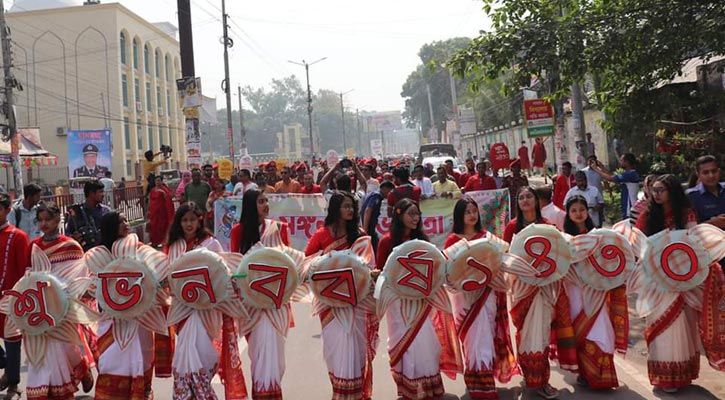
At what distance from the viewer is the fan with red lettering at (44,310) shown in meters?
4.86

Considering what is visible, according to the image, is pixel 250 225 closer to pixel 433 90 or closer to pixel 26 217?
pixel 26 217

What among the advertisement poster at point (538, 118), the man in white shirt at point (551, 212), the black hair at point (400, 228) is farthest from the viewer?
the advertisement poster at point (538, 118)

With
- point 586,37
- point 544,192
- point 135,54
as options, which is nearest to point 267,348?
point 544,192

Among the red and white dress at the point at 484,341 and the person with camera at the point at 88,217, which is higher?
the person with camera at the point at 88,217

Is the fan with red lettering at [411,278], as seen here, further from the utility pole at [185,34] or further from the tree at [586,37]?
the utility pole at [185,34]

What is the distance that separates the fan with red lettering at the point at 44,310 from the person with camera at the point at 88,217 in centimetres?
231

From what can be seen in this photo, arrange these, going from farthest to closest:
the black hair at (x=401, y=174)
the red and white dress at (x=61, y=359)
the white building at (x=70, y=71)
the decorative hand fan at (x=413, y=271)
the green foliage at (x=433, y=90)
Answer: the green foliage at (x=433, y=90)
the white building at (x=70, y=71)
the black hair at (x=401, y=174)
the red and white dress at (x=61, y=359)
the decorative hand fan at (x=413, y=271)

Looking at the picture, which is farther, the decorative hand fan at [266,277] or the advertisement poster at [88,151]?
the advertisement poster at [88,151]

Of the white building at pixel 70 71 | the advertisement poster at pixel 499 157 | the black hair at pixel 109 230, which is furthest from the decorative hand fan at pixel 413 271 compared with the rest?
the white building at pixel 70 71

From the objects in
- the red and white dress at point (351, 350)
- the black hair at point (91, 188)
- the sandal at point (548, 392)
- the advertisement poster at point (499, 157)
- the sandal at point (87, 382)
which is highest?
the advertisement poster at point (499, 157)

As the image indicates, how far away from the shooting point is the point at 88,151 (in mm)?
32719

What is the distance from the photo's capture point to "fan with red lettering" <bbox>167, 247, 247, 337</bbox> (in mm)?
4691

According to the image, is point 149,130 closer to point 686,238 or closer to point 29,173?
point 29,173

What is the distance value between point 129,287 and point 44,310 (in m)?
0.62
